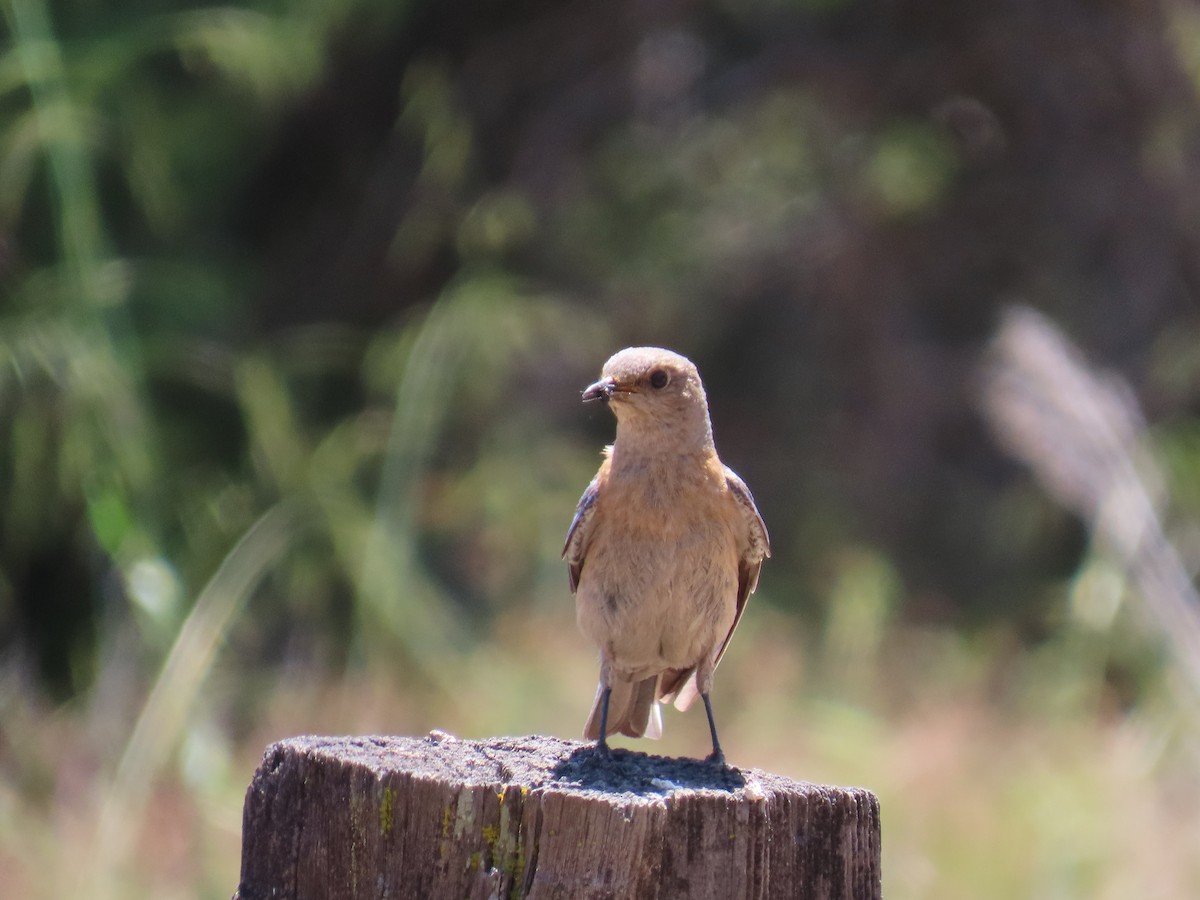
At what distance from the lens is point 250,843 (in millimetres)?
2594

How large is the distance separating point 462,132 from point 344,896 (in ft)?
21.5

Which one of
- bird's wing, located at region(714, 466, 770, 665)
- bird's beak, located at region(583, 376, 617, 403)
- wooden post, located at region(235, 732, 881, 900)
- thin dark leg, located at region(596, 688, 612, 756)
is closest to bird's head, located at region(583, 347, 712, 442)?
bird's beak, located at region(583, 376, 617, 403)

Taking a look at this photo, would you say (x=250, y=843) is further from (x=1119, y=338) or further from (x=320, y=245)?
(x=1119, y=338)

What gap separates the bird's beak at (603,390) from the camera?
3732 mm

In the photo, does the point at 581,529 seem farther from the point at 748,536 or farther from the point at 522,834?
the point at 522,834

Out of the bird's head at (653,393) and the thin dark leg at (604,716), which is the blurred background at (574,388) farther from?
the bird's head at (653,393)

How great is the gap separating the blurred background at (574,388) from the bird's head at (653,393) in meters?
1.94

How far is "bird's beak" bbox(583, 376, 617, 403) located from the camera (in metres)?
3.73

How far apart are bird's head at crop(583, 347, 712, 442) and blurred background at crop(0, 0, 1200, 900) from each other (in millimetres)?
1938

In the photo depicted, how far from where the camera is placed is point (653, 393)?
13.0ft

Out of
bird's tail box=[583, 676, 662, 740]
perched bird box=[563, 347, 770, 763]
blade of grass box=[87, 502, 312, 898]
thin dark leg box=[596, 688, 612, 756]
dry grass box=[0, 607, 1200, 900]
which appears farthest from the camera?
dry grass box=[0, 607, 1200, 900]

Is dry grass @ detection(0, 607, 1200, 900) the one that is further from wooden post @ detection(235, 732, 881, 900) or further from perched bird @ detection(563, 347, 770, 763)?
wooden post @ detection(235, 732, 881, 900)

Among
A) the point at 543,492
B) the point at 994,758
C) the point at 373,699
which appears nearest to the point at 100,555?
the point at 373,699

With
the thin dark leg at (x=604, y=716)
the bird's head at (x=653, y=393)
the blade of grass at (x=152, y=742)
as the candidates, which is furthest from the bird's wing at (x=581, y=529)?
the blade of grass at (x=152, y=742)
